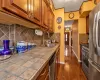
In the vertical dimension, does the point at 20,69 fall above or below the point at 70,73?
above

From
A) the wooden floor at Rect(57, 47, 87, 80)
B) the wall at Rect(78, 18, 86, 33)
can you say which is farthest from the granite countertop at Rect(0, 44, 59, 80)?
the wall at Rect(78, 18, 86, 33)

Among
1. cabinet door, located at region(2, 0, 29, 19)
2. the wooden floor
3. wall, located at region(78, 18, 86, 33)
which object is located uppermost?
wall, located at region(78, 18, 86, 33)

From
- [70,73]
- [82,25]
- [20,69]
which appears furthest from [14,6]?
[82,25]

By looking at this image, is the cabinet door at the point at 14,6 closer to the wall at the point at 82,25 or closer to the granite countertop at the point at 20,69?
the granite countertop at the point at 20,69

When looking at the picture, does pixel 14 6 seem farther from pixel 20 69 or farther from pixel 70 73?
pixel 70 73

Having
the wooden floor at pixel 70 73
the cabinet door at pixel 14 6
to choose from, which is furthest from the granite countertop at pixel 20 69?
the wooden floor at pixel 70 73

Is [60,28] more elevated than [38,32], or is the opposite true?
[60,28]

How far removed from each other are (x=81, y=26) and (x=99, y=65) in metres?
2.90

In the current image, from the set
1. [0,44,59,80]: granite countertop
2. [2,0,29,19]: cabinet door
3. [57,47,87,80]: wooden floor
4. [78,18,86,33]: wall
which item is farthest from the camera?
[78,18,86,33]: wall

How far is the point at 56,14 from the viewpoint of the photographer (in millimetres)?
3904

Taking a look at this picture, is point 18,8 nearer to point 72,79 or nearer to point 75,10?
point 72,79

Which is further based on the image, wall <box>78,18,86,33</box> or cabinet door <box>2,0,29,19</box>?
wall <box>78,18,86,33</box>

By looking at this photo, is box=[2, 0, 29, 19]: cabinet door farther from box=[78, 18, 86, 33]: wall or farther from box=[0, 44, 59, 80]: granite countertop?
box=[78, 18, 86, 33]: wall

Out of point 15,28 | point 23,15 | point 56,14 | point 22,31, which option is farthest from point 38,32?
point 56,14
